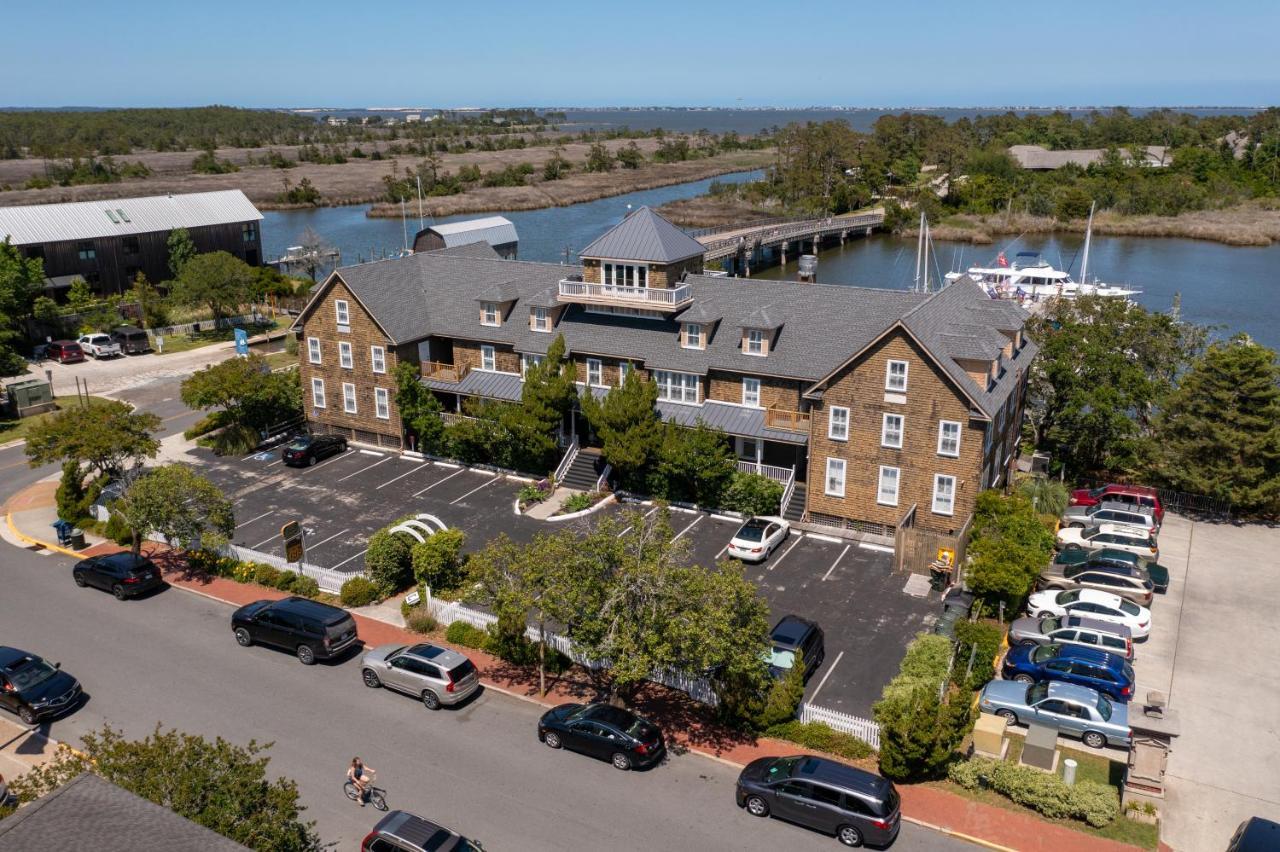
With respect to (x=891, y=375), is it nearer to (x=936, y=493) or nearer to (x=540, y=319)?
(x=936, y=493)

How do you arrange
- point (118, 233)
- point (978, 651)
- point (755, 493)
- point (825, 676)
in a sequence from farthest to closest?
point (118, 233)
point (755, 493)
point (825, 676)
point (978, 651)

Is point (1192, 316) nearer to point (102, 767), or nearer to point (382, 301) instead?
point (382, 301)

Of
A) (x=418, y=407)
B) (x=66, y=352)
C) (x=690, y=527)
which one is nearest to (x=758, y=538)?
(x=690, y=527)

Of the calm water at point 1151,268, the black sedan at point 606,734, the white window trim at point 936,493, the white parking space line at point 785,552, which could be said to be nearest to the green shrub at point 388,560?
the black sedan at point 606,734

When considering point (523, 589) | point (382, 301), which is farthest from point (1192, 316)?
point (523, 589)

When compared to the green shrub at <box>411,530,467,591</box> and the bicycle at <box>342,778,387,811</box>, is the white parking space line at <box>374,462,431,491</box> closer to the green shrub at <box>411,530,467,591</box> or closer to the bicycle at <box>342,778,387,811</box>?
the green shrub at <box>411,530,467,591</box>

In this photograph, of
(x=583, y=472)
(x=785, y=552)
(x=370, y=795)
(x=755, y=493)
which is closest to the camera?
(x=370, y=795)

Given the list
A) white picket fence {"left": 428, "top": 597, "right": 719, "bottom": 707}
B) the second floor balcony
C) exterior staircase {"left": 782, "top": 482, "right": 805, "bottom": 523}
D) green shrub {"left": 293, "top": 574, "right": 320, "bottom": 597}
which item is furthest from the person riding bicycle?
the second floor balcony

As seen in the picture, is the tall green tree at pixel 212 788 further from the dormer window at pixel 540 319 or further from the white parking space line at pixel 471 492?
the dormer window at pixel 540 319
